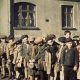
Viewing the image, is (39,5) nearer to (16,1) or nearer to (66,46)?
(16,1)

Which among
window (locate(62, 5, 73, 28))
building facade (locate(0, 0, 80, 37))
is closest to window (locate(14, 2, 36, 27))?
building facade (locate(0, 0, 80, 37))

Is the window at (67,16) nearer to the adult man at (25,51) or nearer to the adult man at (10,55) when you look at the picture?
the adult man at (10,55)

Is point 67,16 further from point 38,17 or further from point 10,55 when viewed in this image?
point 10,55

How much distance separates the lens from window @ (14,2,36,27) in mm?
28500

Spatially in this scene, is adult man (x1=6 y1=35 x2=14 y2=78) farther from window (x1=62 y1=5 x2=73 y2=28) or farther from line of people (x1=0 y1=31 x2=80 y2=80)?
window (x1=62 y1=5 x2=73 y2=28)

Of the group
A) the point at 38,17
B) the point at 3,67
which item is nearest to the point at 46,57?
the point at 3,67

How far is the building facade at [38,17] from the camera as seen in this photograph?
28.1 meters

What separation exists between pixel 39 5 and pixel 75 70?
17.3 m

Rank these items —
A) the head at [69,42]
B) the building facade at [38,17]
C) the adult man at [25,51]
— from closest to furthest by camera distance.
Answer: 1. the head at [69,42]
2. the adult man at [25,51]
3. the building facade at [38,17]

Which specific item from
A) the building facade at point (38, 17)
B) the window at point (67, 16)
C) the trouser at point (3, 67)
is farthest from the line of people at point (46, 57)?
the window at point (67, 16)

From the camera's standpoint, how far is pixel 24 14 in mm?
28750

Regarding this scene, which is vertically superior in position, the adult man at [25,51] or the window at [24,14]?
the window at [24,14]

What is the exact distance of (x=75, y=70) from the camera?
12.0 m

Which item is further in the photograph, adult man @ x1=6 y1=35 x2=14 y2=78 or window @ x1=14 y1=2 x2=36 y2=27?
window @ x1=14 y1=2 x2=36 y2=27
